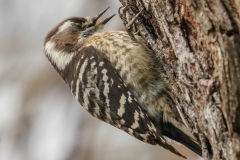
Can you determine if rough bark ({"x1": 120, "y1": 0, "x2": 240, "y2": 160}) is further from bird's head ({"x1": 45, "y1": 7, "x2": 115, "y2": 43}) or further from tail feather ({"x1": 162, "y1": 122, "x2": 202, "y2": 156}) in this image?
bird's head ({"x1": 45, "y1": 7, "x2": 115, "y2": 43})

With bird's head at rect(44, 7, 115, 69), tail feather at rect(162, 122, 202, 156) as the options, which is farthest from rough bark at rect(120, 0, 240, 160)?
bird's head at rect(44, 7, 115, 69)

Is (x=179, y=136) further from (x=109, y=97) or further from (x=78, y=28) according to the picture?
(x=78, y=28)

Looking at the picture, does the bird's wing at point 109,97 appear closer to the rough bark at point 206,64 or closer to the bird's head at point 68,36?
the bird's head at point 68,36

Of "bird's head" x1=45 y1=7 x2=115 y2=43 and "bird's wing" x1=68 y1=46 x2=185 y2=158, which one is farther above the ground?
"bird's head" x1=45 y1=7 x2=115 y2=43

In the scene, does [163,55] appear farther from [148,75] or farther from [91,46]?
[91,46]

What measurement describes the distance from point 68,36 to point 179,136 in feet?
4.58

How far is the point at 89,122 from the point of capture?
19.2 ft

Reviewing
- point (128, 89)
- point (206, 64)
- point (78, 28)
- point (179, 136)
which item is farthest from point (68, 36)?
point (206, 64)

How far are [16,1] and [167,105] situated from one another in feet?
10.5

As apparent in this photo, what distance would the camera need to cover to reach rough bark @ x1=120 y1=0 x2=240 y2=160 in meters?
2.05

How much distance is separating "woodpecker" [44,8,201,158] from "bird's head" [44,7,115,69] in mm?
243

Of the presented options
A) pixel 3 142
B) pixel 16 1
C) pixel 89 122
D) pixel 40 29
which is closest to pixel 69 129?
pixel 89 122

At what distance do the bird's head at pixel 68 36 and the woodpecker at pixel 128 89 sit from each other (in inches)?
9.6

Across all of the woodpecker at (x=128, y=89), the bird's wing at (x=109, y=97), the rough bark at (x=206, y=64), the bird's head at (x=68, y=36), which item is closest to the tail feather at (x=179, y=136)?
the woodpecker at (x=128, y=89)
